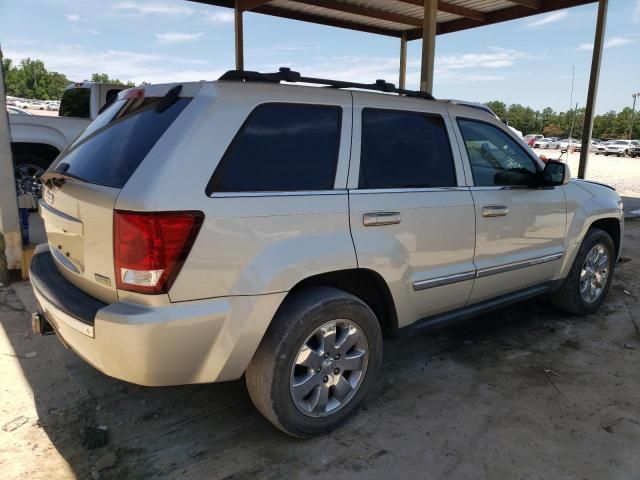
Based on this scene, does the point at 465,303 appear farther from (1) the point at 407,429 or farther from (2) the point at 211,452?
(2) the point at 211,452

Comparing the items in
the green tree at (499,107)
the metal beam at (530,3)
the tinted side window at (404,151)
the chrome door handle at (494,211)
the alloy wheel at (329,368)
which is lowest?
the alloy wheel at (329,368)

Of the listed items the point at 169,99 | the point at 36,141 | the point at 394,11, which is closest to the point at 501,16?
the point at 394,11

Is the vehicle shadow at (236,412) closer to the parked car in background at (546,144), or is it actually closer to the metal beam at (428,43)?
the metal beam at (428,43)

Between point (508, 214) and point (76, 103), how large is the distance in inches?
310

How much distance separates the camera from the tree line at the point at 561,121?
2923 inches

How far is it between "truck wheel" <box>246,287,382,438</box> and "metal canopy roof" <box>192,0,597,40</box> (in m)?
8.65

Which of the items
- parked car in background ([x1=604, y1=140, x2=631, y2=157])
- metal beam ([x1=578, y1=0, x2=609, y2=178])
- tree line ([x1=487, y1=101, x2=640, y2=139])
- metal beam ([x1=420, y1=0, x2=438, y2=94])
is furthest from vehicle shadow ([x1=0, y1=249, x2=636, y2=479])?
tree line ([x1=487, y1=101, x2=640, y2=139])

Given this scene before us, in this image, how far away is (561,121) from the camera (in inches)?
3334

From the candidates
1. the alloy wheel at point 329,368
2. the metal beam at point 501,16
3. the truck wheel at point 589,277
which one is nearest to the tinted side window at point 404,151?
the alloy wheel at point 329,368

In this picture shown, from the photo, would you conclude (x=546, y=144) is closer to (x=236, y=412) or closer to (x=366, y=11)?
(x=366, y=11)

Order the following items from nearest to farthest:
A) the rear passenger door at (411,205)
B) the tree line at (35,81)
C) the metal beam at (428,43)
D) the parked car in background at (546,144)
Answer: the rear passenger door at (411,205) < the metal beam at (428,43) < the parked car in background at (546,144) < the tree line at (35,81)

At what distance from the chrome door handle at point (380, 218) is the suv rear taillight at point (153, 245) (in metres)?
0.91

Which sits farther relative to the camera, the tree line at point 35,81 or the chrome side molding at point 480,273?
the tree line at point 35,81

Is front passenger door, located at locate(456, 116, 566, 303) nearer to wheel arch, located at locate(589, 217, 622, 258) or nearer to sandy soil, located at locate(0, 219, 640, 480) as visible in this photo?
sandy soil, located at locate(0, 219, 640, 480)
